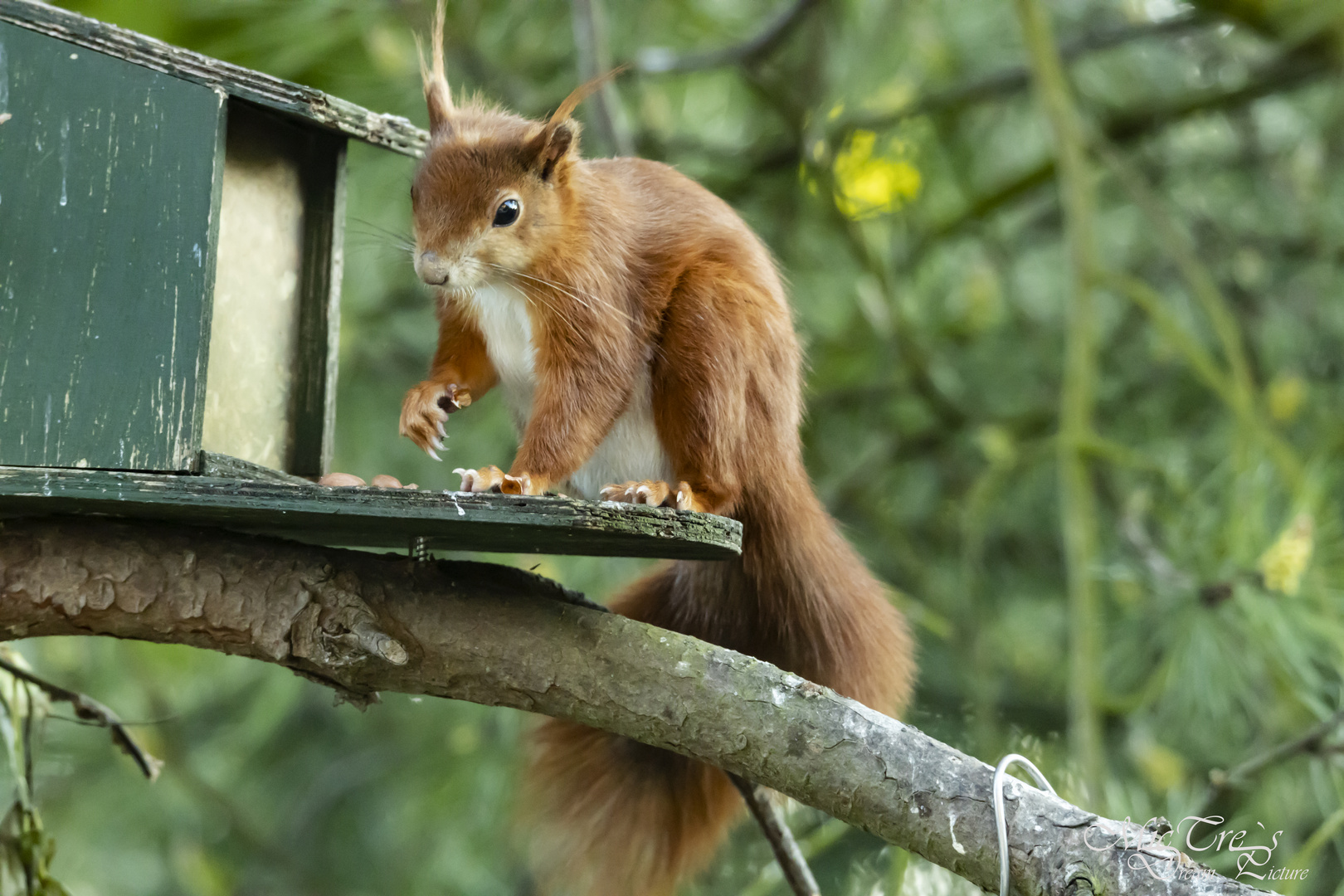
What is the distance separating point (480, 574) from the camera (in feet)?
4.00

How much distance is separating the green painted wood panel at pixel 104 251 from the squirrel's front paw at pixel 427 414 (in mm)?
246

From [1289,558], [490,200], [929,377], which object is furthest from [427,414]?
[929,377]

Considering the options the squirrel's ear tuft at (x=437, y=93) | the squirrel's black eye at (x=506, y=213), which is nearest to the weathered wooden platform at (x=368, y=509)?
the squirrel's black eye at (x=506, y=213)

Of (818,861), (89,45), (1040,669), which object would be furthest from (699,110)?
(89,45)

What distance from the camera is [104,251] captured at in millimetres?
1140

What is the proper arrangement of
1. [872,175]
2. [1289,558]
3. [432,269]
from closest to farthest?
[432,269] < [1289,558] < [872,175]

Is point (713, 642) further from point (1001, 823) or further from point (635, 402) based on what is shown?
point (1001, 823)

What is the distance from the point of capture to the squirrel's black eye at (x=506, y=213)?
4.23ft

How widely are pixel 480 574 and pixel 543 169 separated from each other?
407mm

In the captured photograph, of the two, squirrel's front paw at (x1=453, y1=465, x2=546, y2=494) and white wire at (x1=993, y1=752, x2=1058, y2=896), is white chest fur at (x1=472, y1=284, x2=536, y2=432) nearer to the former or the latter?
squirrel's front paw at (x1=453, y1=465, x2=546, y2=494)

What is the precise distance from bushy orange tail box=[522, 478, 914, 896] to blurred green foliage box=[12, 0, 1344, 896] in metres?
0.43

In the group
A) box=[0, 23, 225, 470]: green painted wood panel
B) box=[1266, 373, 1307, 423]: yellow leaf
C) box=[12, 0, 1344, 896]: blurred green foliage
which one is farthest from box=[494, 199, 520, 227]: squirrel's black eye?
box=[1266, 373, 1307, 423]: yellow leaf

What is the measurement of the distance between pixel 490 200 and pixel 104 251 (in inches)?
13.8

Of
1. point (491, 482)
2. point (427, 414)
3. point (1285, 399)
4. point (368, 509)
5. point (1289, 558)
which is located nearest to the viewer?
point (368, 509)
